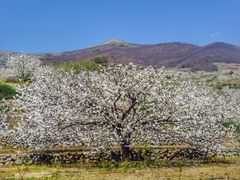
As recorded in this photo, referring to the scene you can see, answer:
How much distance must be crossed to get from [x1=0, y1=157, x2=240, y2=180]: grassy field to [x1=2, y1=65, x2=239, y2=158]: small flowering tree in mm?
2151

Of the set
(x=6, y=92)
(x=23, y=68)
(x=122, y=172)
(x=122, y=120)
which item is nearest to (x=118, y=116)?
(x=122, y=120)

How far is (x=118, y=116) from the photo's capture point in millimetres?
31453

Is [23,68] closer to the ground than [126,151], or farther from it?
farther from it

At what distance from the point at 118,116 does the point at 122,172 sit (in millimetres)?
5823

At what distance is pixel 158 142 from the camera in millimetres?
31812

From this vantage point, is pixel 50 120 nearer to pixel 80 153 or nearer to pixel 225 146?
pixel 80 153

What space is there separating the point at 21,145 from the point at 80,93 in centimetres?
568

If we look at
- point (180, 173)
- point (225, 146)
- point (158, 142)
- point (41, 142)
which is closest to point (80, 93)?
point (41, 142)

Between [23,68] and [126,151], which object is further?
[23,68]

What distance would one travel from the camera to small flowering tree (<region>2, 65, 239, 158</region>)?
30656 millimetres

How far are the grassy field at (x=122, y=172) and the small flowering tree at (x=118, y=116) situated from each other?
2.15 m

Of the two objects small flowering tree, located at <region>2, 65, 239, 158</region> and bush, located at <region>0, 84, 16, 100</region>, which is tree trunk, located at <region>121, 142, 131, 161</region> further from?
bush, located at <region>0, 84, 16, 100</region>

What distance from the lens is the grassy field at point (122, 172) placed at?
81.1 feet

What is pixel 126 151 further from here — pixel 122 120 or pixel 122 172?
pixel 122 172
